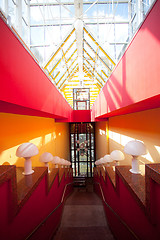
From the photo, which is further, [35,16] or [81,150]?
[81,150]

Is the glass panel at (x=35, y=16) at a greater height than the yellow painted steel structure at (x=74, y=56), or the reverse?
the glass panel at (x=35, y=16)

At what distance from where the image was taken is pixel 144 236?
72.1 inches

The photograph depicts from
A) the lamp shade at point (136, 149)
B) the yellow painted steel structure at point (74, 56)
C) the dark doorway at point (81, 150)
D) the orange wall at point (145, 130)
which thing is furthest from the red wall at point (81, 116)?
the lamp shade at point (136, 149)

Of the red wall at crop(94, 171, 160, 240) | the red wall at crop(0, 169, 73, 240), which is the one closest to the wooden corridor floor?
the red wall at crop(0, 169, 73, 240)

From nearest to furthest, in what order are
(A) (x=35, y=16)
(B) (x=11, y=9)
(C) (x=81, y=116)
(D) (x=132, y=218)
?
(D) (x=132, y=218), (B) (x=11, y=9), (A) (x=35, y=16), (C) (x=81, y=116)

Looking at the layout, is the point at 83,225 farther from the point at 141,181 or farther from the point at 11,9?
the point at 11,9

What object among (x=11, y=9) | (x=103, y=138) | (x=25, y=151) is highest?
(x=11, y=9)

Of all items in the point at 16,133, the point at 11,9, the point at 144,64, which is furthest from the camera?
the point at 11,9

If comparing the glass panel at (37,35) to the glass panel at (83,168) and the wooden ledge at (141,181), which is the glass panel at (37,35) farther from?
the glass panel at (83,168)

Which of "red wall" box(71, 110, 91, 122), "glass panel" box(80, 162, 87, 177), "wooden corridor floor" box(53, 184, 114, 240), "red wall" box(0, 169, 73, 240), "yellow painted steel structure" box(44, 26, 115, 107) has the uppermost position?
"yellow painted steel structure" box(44, 26, 115, 107)

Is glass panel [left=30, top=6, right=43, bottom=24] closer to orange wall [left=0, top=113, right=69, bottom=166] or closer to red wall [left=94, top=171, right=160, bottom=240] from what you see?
orange wall [left=0, top=113, right=69, bottom=166]

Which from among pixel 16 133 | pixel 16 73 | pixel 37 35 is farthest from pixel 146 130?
pixel 37 35

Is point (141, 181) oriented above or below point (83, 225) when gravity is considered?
above

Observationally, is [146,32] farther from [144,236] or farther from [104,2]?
[104,2]
